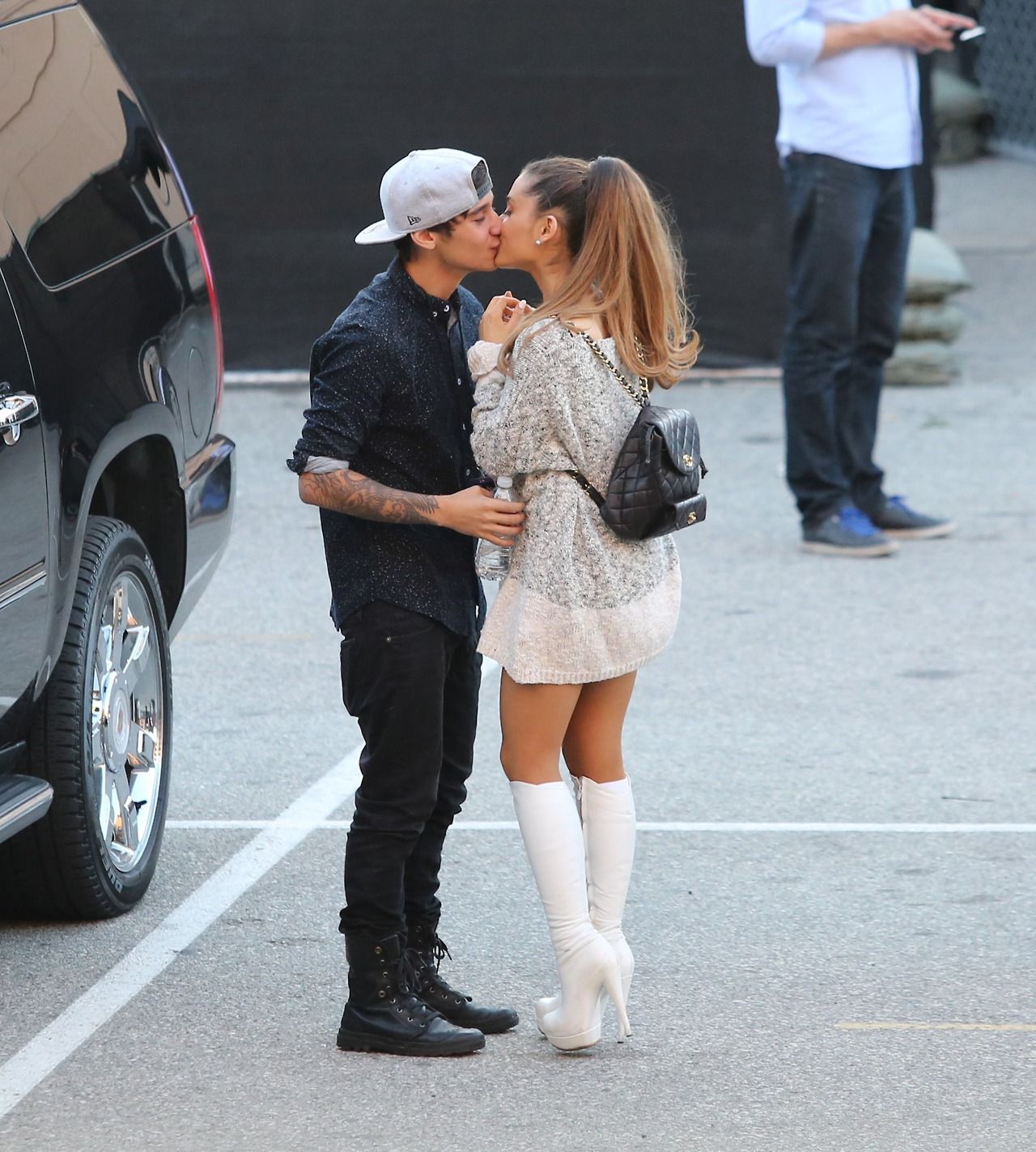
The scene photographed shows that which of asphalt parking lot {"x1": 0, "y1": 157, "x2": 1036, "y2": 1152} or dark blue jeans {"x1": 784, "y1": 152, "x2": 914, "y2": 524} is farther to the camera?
dark blue jeans {"x1": 784, "y1": 152, "x2": 914, "y2": 524}

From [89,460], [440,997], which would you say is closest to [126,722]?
[89,460]

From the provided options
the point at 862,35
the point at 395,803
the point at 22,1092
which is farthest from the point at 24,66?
the point at 862,35

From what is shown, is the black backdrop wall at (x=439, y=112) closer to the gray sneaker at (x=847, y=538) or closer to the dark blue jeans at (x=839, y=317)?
the dark blue jeans at (x=839, y=317)

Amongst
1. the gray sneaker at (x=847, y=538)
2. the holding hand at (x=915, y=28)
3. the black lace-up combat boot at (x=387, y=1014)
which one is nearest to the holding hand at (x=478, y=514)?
the black lace-up combat boot at (x=387, y=1014)

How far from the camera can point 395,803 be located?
348cm

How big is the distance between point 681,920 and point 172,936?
1.07m

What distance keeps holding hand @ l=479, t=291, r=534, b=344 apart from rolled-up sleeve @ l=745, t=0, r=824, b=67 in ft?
14.4

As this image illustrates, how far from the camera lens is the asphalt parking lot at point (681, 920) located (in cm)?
332

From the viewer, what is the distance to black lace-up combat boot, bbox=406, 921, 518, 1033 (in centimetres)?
366

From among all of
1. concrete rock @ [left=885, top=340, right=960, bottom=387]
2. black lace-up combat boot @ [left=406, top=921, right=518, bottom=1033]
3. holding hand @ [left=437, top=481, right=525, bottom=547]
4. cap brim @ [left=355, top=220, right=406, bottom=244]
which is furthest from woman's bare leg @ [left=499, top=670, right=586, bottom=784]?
concrete rock @ [left=885, top=340, right=960, bottom=387]

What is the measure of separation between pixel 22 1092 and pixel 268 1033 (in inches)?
18.4

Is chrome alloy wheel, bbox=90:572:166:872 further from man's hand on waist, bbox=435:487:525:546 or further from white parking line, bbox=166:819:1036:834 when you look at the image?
man's hand on waist, bbox=435:487:525:546

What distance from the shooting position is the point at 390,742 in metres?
3.46

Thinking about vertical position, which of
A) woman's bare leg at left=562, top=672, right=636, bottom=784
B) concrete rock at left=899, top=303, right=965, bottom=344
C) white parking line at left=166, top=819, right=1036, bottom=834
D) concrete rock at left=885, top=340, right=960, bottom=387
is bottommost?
concrete rock at left=885, top=340, right=960, bottom=387
